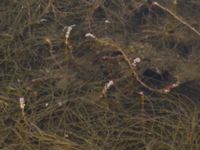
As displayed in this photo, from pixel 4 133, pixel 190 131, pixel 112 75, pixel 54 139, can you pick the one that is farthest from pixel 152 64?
pixel 4 133

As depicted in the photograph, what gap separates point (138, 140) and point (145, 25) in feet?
3.51

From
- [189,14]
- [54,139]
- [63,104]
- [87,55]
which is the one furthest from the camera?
[189,14]

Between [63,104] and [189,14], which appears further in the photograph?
[189,14]

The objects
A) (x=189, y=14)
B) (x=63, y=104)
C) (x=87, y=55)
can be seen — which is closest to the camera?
(x=63, y=104)

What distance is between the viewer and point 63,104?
315 cm

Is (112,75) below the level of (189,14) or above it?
below

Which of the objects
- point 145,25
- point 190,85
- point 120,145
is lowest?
point 120,145

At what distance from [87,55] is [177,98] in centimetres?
74

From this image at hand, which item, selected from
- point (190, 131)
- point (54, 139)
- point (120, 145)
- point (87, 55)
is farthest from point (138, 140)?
point (87, 55)

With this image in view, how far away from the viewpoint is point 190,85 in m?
3.25

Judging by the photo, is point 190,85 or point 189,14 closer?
point 190,85

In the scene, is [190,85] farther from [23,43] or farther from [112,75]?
[23,43]

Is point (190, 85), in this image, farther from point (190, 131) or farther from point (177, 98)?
point (190, 131)

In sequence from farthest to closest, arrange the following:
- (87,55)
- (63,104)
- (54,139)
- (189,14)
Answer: (189,14), (87,55), (63,104), (54,139)
